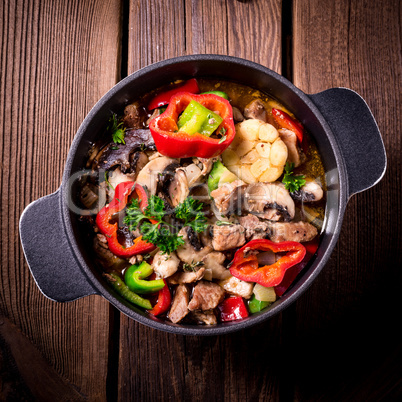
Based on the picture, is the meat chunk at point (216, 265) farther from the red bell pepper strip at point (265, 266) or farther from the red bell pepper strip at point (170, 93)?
the red bell pepper strip at point (170, 93)

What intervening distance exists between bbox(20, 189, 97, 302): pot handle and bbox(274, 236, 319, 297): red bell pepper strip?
1041 mm

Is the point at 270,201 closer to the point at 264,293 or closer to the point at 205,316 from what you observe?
the point at 264,293

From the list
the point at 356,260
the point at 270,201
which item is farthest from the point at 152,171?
the point at 356,260

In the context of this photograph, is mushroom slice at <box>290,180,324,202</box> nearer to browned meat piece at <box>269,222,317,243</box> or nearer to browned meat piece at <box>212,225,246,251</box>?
browned meat piece at <box>269,222,317,243</box>

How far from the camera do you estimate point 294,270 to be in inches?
79.1

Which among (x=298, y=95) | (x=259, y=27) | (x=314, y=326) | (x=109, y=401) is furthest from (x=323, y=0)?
(x=109, y=401)

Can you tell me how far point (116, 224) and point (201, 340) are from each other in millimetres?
1018

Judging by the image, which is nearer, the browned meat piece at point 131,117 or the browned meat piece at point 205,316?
the browned meat piece at point 205,316

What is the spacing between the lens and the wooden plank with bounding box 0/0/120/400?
236 centimetres

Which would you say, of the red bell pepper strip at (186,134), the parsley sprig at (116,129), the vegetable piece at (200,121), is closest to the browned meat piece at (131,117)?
the parsley sprig at (116,129)

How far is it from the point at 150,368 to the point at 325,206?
5.12 ft

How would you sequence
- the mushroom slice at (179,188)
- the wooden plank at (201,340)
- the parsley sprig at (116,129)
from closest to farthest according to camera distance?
the mushroom slice at (179,188), the parsley sprig at (116,129), the wooden plank at (201,340)

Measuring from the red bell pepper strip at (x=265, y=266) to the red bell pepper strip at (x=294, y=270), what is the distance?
109mm

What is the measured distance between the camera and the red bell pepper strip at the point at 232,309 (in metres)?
1.97
